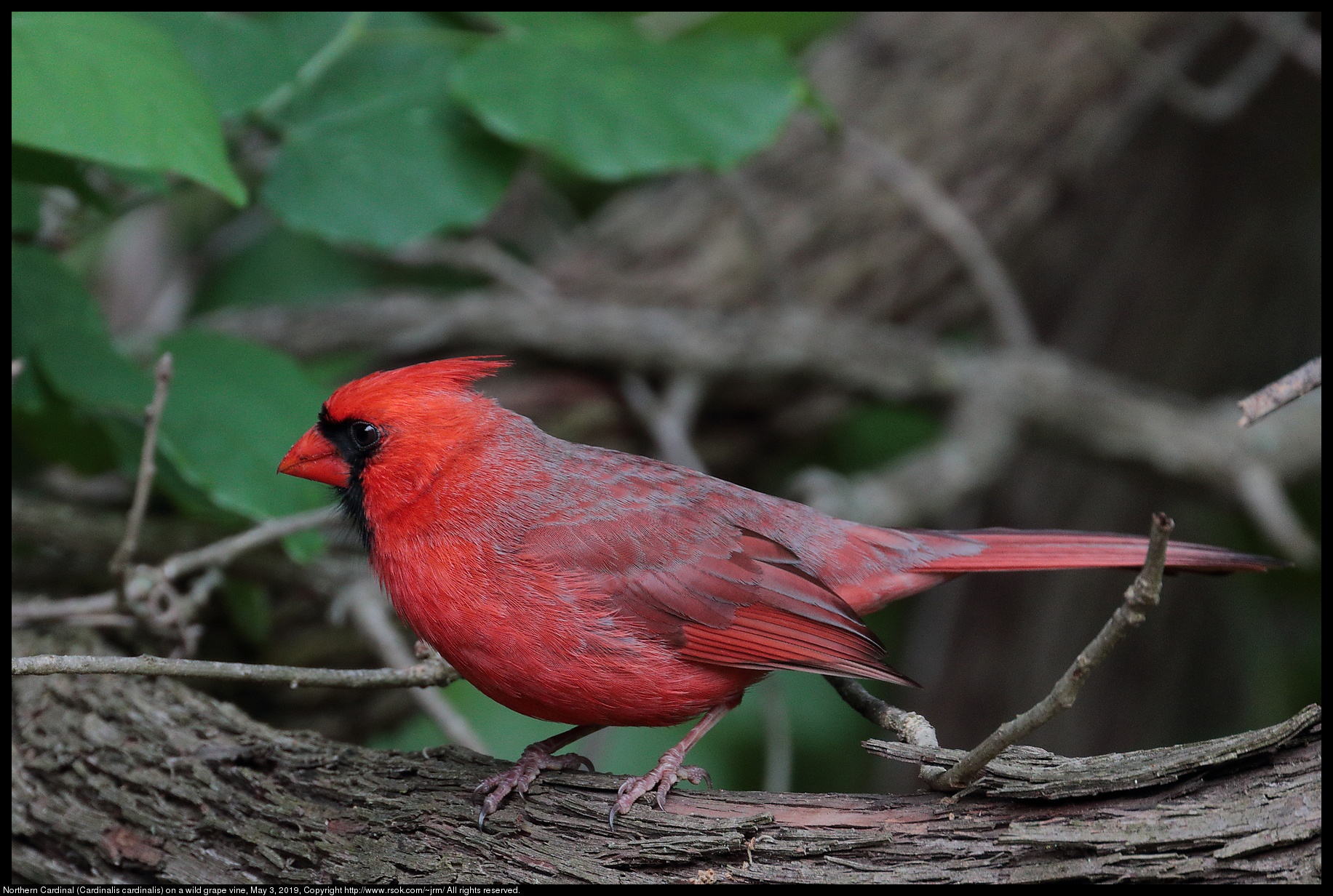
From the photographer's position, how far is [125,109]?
2680 mm

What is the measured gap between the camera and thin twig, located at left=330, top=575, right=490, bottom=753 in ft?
10.7

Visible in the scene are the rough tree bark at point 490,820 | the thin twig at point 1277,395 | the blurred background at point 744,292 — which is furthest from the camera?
the blurred background at point 744,292

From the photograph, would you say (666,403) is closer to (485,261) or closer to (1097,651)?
(485,261)

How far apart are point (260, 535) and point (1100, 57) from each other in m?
4.61

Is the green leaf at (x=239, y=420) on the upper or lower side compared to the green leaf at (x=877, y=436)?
lower

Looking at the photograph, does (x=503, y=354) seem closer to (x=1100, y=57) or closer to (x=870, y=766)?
(x=870, y=766)

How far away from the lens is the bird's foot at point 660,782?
2.36 metres

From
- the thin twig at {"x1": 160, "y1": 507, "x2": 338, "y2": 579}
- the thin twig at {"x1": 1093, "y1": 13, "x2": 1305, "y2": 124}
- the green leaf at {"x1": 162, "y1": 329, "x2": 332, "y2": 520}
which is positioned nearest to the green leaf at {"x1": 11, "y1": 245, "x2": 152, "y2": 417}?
the green leaf at {"x1": 162, "y1": 329, "x2": 332, "y2": 520}

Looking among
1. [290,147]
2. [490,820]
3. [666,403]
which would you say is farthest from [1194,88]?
[490,820]

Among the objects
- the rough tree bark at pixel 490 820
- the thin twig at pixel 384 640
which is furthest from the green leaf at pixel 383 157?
the rough tree bark at pixel 490 820

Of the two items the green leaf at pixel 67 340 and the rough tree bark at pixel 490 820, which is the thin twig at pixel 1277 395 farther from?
the green leaf at pixel 67 340

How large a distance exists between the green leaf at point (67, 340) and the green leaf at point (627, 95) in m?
1.30

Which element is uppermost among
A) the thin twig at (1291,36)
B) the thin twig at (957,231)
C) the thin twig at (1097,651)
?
the thin twig at (1291,36)
